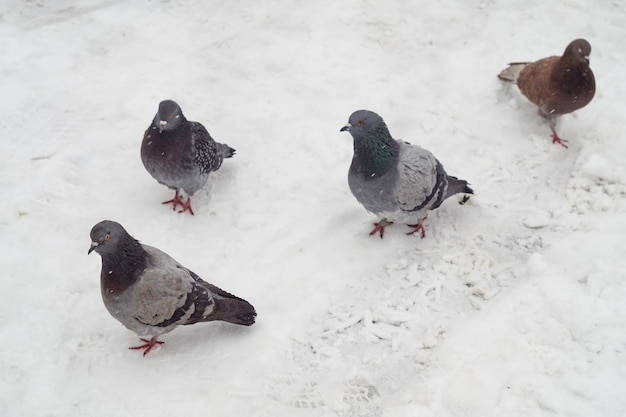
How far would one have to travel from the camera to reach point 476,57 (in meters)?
7.38

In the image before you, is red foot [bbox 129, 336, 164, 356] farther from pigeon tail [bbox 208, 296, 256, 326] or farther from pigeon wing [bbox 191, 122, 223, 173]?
pigeon wing [bbox 191, 122, 223, 173]

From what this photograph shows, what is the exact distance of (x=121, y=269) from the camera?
432cm

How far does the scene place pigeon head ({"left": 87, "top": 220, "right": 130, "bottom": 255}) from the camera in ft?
13.9

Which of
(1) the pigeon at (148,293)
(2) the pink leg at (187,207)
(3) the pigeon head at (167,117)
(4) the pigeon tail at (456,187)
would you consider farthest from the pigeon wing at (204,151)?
(4) the pigeon tail at (456,187)

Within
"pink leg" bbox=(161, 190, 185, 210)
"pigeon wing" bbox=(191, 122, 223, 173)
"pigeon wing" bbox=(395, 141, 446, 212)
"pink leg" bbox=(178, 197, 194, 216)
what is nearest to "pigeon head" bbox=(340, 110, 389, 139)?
"pigeon wing" bbox=(395, 141, 446, 212)

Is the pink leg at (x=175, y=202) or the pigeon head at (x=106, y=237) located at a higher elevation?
the pigeon head at (x=106, y=237)

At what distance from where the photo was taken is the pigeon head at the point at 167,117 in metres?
5.39

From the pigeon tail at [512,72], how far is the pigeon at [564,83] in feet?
1.25

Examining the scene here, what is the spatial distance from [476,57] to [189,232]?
4.17 meters

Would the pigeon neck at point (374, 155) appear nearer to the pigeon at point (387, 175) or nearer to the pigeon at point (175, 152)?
the pigeon at point (387, 175)

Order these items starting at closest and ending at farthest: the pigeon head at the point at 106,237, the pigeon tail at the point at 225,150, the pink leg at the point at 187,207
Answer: the pigeon head at the point at 106,237
the pink leg at the point at 187,207
the pigeon tail at the point at 225,150

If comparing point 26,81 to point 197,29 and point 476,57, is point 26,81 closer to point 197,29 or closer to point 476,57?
point 197,29

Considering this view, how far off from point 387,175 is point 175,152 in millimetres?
1901

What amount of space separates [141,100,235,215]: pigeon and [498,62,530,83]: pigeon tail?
3505mm
